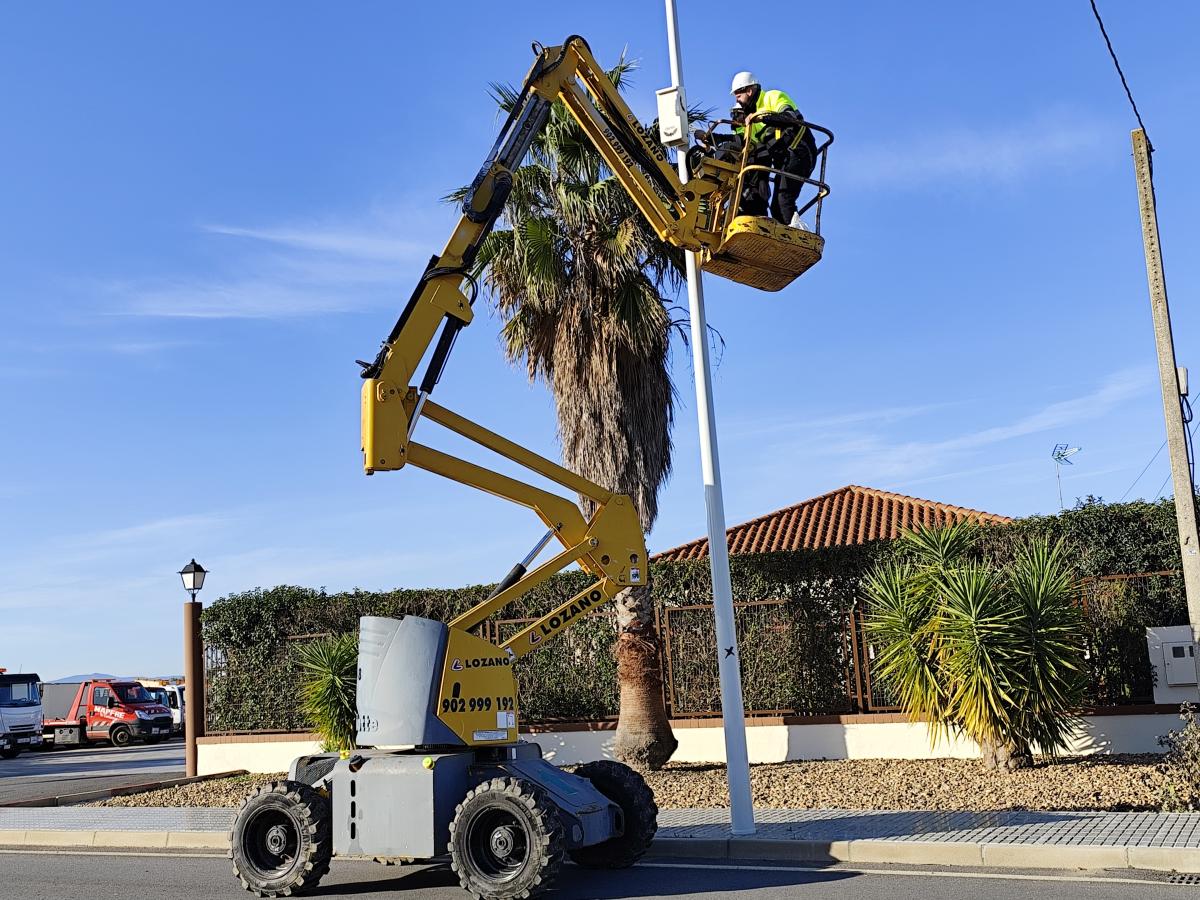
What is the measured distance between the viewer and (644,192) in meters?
10.8

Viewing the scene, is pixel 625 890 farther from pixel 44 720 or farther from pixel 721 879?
pixel 44 720

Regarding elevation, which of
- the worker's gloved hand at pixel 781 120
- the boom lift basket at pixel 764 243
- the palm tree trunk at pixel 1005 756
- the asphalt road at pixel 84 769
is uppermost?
the worker's gloved hand at pixel 781 120

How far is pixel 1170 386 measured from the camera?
11.4 m

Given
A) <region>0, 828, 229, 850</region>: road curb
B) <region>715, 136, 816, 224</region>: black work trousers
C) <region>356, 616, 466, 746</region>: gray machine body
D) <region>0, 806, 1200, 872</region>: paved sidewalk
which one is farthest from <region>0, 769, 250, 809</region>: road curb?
<region>715, 136, 816, 224</region>: black work trousers

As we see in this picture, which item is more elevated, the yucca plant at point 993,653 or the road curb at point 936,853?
the yucca plant at point 993,653

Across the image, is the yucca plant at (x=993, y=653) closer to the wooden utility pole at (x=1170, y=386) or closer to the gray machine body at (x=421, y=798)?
the wooden utility pole at (x=1170, y=386)

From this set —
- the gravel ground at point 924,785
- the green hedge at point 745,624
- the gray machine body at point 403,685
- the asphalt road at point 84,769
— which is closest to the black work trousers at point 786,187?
the gray machine body at point 403,685

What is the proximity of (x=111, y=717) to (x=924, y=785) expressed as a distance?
30.8m

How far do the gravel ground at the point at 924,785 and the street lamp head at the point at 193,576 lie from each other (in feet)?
14.5

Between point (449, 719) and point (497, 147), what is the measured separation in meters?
4.87

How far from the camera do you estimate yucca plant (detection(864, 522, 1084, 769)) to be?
12.5 metres

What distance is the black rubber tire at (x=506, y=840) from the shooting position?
7902 mm

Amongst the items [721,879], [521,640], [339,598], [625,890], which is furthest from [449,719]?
[339,598]

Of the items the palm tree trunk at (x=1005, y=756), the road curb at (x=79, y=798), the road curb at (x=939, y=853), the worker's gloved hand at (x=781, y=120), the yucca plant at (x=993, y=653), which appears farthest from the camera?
the road curb at (x=79, y=798)
